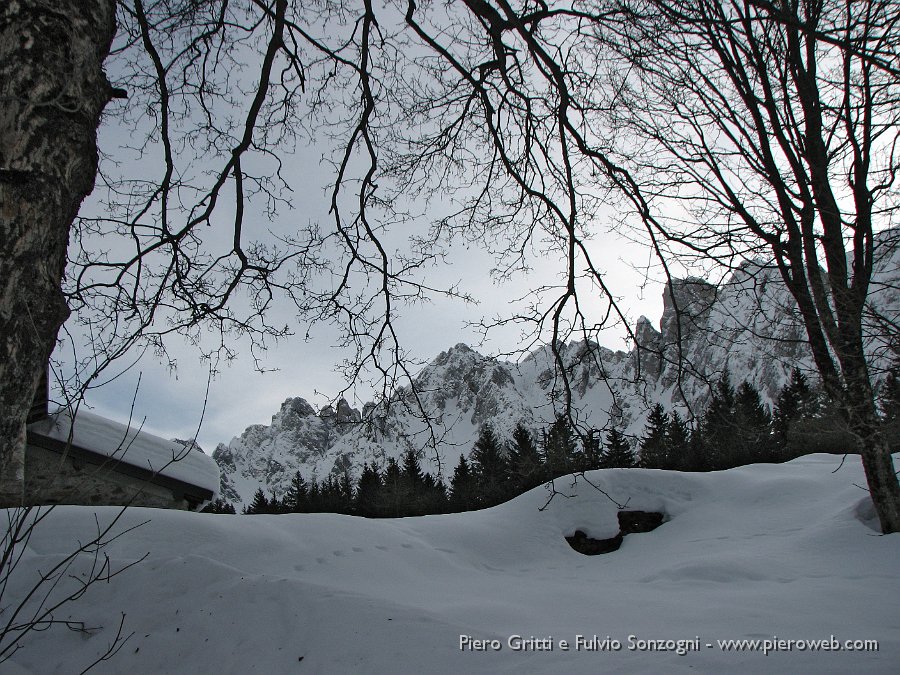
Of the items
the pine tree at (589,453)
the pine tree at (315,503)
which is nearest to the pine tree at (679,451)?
the pine tree at (589,453)

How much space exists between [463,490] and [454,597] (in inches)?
794

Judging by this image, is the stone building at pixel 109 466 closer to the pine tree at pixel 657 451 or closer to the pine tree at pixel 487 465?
the pine tree at pixel 487 465

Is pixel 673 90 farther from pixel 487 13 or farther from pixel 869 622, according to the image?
pixel 869 622

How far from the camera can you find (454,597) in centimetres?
343

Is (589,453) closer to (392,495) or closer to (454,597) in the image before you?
(454,597)

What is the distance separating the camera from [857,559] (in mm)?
4441

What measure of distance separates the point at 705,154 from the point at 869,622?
14.9 ft

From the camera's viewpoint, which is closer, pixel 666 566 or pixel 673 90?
pixel 666 566

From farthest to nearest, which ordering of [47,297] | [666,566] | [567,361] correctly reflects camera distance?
[666,566], [567,361], [47,297]

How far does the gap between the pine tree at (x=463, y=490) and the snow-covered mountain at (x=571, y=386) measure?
2430 millimetres

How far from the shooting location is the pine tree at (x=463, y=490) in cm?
1976

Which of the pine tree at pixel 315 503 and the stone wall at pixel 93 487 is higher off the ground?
the stone wall at pixel 93 487

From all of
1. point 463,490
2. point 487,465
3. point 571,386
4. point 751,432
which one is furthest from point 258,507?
point 751,432

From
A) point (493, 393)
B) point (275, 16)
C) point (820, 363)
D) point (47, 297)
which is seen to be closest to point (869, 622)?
point (820, 363)
